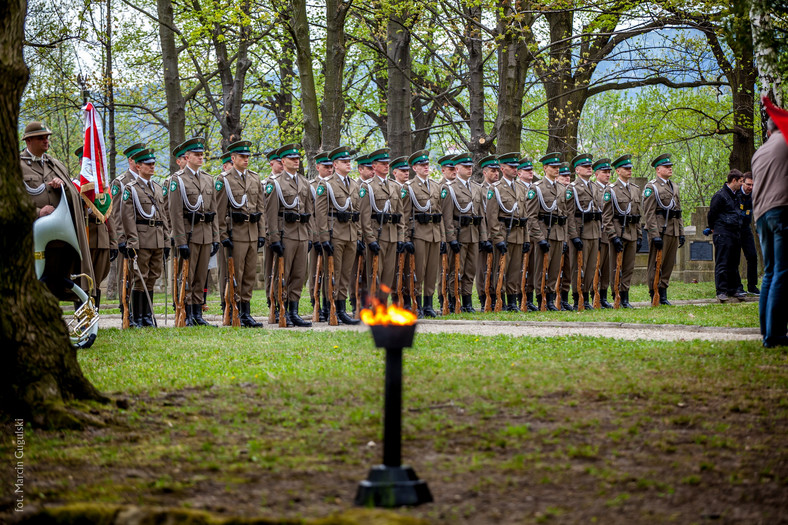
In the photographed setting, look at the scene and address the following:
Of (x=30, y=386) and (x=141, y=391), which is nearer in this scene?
(x=30, y=386)

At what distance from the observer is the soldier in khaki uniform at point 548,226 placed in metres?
16.2

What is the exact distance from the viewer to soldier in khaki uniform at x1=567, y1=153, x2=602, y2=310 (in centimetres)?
1639

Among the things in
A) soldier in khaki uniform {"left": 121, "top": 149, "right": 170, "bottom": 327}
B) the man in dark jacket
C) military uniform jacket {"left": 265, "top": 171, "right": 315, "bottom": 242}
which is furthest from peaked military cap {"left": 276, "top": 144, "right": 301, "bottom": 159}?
the man in dark jacket

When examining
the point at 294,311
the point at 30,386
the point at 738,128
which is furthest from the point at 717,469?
the point at 738,128

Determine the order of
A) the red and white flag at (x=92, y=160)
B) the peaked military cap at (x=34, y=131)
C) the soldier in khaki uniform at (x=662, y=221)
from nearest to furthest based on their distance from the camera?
the peaked military cap at (x=34, y=131)
the red and white flag at (x=92, y=160)
the soldier in khaki uniform at (x=662, y=221)

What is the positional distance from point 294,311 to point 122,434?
8.19m

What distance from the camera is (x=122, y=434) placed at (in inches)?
215

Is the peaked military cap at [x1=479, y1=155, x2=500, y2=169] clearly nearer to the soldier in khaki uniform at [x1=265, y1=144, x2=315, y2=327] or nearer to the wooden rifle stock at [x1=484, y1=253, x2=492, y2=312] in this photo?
the wooden rifle stock at [x1=484, y1=253, x2=492, y2=312]

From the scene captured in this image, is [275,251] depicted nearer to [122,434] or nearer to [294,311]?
[294,311]

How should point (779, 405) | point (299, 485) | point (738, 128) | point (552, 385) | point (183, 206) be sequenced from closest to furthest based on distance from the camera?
point (299, 485), point (779, 405), point (552, 385), point (183, 206), point (738, 128)

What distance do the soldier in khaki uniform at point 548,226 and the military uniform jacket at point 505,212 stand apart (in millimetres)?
191

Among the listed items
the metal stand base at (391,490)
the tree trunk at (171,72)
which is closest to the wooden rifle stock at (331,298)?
the tree trunk at (171,72)

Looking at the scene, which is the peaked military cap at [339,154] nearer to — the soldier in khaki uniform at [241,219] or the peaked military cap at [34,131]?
the soldier in khaki uniform at [241,219]

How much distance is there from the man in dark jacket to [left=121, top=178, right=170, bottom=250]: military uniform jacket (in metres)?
10.3
